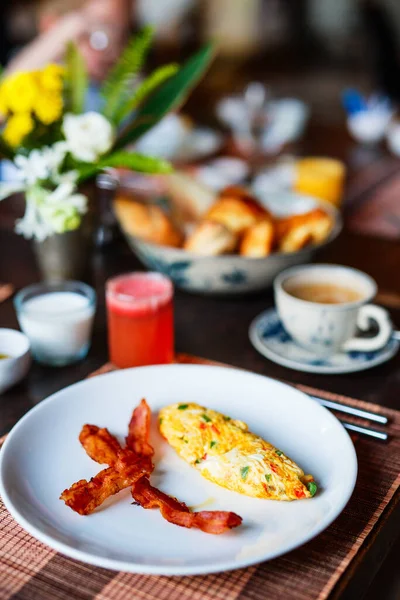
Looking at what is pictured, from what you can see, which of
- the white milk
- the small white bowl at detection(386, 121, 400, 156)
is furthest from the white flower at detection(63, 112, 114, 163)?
the small white bowl at detection(386, 121, 400, 156)

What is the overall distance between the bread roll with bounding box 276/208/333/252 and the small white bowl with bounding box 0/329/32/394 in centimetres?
50

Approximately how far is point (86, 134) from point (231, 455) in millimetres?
549

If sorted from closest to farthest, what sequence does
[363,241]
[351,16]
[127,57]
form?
[127,57], [363,241], [351,16]

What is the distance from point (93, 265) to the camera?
1.39 m

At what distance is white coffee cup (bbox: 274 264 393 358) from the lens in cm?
104

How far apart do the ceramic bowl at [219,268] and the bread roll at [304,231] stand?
0.10 feet

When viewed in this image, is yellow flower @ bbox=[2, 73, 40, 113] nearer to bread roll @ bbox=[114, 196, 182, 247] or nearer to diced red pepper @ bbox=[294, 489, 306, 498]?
bread roll @ bbox=[114, 196, 182, 247]

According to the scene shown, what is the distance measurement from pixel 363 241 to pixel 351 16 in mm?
5805

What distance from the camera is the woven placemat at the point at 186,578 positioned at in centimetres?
67

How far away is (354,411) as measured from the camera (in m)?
0.95

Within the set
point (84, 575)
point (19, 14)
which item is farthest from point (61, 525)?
point (19, 14)

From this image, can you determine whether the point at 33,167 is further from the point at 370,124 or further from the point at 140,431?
the point at 370,124

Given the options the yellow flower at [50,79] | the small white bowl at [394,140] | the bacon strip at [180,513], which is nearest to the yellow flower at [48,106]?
the yellow flower at [50,79]

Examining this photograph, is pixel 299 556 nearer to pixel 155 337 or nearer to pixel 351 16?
pixel 155 337
